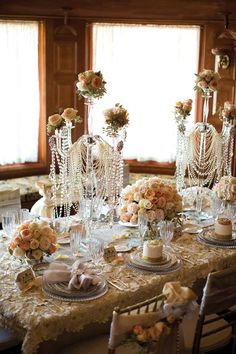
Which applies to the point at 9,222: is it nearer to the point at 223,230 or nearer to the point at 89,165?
the point at 89,165

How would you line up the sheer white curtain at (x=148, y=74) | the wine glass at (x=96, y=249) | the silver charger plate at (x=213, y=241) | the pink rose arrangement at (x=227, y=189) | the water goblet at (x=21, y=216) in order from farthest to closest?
the sheer white curtain at (x=148, y=74), the pink rose arrangement at (x=227, y=189), the silver charger plate at (x=213, y=241), the water goblet at (x=21, y=216), the wine glass at (x=96, y=249)

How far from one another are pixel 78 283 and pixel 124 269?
0.38m

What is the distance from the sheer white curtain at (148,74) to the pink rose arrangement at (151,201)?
2.65 m

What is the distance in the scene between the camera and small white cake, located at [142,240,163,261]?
2900 millimetres

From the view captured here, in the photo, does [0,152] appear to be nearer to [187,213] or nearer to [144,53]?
[144,53]

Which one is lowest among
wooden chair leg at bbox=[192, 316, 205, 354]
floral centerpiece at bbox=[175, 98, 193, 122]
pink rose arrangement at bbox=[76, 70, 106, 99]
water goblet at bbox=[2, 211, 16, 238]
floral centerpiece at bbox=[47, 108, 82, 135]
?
wooden chair leg at bbox=[192, 316, 205, 354]

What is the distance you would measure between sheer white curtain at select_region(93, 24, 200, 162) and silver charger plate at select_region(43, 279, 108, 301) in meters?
Result: 3.44

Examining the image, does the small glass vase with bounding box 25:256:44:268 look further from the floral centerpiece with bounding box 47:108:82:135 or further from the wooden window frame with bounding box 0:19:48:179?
the wooden window frame with bounding box 0:19:48:179

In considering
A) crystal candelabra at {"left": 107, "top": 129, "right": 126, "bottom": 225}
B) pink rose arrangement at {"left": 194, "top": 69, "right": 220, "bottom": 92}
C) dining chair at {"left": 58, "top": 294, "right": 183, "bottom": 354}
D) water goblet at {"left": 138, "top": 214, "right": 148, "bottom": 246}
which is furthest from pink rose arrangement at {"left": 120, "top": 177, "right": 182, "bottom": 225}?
pink rose arrangement at {"left": 194, "top": 69, "right": 220, "bottom": 92}

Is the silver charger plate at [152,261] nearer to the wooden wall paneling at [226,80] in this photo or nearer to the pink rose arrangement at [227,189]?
the pink rose arrangement at [227,189]

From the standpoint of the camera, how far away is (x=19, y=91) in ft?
18.2

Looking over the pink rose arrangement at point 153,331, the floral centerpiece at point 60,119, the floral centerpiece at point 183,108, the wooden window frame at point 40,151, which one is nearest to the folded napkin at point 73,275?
the pink rose arrangement at point 153,331

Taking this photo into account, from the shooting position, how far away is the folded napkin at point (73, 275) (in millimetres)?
2535

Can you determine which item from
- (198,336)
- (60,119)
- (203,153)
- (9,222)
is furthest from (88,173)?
(203,153)
